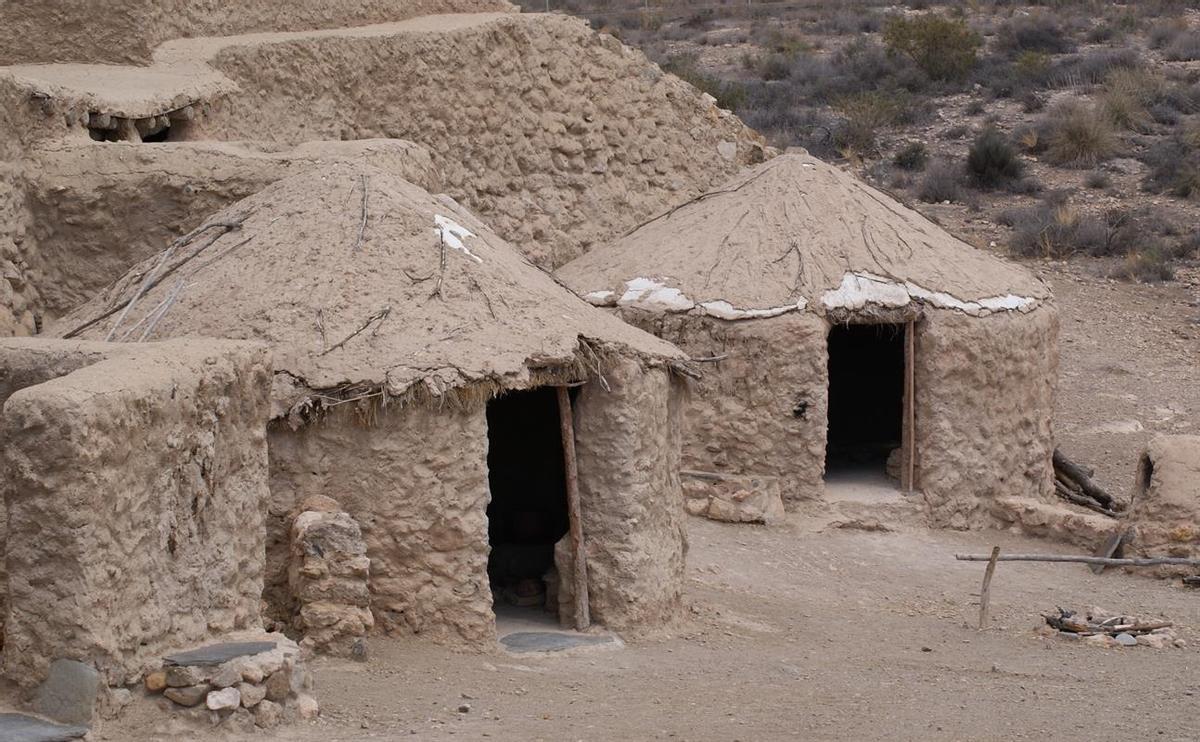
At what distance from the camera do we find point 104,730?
23.6 feet

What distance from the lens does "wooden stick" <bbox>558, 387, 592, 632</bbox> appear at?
1083 cm

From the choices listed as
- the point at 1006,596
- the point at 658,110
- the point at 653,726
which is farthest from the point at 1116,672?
the point at 658,110

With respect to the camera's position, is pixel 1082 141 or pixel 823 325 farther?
pixel 1082 141

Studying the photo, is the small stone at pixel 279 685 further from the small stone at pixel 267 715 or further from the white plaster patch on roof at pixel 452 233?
the white plaster patch on roof at pixel 452 233

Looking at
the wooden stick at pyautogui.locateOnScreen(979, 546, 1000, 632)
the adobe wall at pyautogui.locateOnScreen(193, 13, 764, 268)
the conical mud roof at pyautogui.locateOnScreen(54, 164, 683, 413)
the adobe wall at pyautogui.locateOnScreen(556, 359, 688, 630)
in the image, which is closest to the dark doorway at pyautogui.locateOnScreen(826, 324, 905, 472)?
the adobe wall at pyautogui.locateOnScreen(193, 13, 764, 268)

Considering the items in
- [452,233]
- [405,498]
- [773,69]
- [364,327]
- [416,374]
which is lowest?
[405,498]

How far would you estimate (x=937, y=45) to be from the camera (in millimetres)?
35562

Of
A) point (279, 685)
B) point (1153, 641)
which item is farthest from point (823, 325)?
point (279, 685)

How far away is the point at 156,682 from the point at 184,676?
12 cm

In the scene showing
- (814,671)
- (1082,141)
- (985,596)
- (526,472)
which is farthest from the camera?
(1082,141)

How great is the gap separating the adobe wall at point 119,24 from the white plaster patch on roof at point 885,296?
507 centimetres

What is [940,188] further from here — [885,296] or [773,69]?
[885,296]

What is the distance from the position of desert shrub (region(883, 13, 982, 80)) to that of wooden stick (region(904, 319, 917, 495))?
68.0ft

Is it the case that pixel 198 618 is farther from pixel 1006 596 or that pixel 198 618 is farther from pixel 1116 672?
pixel 1006 596
